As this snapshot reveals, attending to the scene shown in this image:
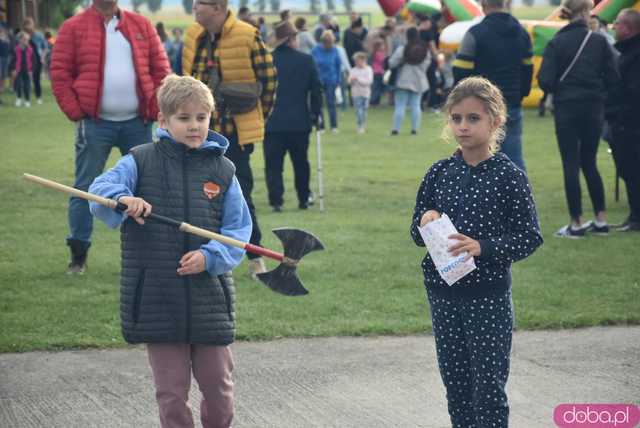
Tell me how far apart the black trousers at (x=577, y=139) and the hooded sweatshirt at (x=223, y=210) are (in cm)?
637

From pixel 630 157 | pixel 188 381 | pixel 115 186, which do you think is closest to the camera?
pixel 115 186

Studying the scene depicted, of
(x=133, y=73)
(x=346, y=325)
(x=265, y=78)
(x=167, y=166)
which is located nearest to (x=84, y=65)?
(x=133, y=73)

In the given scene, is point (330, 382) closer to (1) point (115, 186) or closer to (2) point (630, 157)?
(1) point (115, 186)

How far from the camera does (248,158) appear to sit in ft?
28.9

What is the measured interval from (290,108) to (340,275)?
3.65m

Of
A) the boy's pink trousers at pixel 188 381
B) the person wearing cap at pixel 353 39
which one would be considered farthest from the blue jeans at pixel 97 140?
the person wearing cap at pixel 353 39

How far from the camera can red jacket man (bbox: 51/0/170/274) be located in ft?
27.7

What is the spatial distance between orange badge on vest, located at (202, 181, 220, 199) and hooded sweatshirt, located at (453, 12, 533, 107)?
5.93 m

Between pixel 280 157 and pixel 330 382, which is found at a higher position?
pixel 330 382

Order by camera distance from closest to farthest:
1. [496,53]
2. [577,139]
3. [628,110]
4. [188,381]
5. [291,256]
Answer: [188,381], [291,256], [496,53], [577,139], [628,110]

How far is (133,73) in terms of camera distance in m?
8.54

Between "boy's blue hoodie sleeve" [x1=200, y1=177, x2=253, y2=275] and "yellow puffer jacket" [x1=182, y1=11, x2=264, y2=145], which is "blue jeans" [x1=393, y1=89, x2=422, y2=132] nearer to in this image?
"yellow puffer jacket" [x1=182, y1=11, x2=264, y2=145]

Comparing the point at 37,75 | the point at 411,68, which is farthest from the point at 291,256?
the point at 37,75

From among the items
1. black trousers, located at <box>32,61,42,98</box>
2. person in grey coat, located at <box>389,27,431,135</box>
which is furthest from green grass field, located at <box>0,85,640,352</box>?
black trousers, located at <box>32,61,42,98</box>
